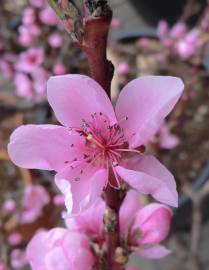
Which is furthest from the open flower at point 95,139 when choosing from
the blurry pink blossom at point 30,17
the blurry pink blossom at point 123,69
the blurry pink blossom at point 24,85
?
the blurry pink blossom at point 30,17

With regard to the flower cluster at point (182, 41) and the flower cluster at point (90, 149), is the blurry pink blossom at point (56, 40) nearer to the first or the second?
the flower cluster at point (182, 41)

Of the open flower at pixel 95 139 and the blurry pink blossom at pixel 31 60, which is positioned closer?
the open flower at pixel 95 139

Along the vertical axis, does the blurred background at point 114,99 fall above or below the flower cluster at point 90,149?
Result: below

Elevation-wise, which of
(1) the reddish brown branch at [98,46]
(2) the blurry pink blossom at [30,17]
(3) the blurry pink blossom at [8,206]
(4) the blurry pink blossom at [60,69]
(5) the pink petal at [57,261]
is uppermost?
(1) the reddish brown branch at [98,46]

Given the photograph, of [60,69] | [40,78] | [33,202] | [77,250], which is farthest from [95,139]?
[40,78]

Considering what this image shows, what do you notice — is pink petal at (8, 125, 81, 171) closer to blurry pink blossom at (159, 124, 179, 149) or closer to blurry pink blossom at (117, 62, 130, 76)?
blurry pink blossom at (159, 124, 179, 149)

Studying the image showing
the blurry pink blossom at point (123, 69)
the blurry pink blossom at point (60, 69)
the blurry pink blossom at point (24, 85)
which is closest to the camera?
the blurry pink blossom at point (60, 69)

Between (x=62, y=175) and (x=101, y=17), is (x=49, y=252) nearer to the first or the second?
(x=62, y=175)
